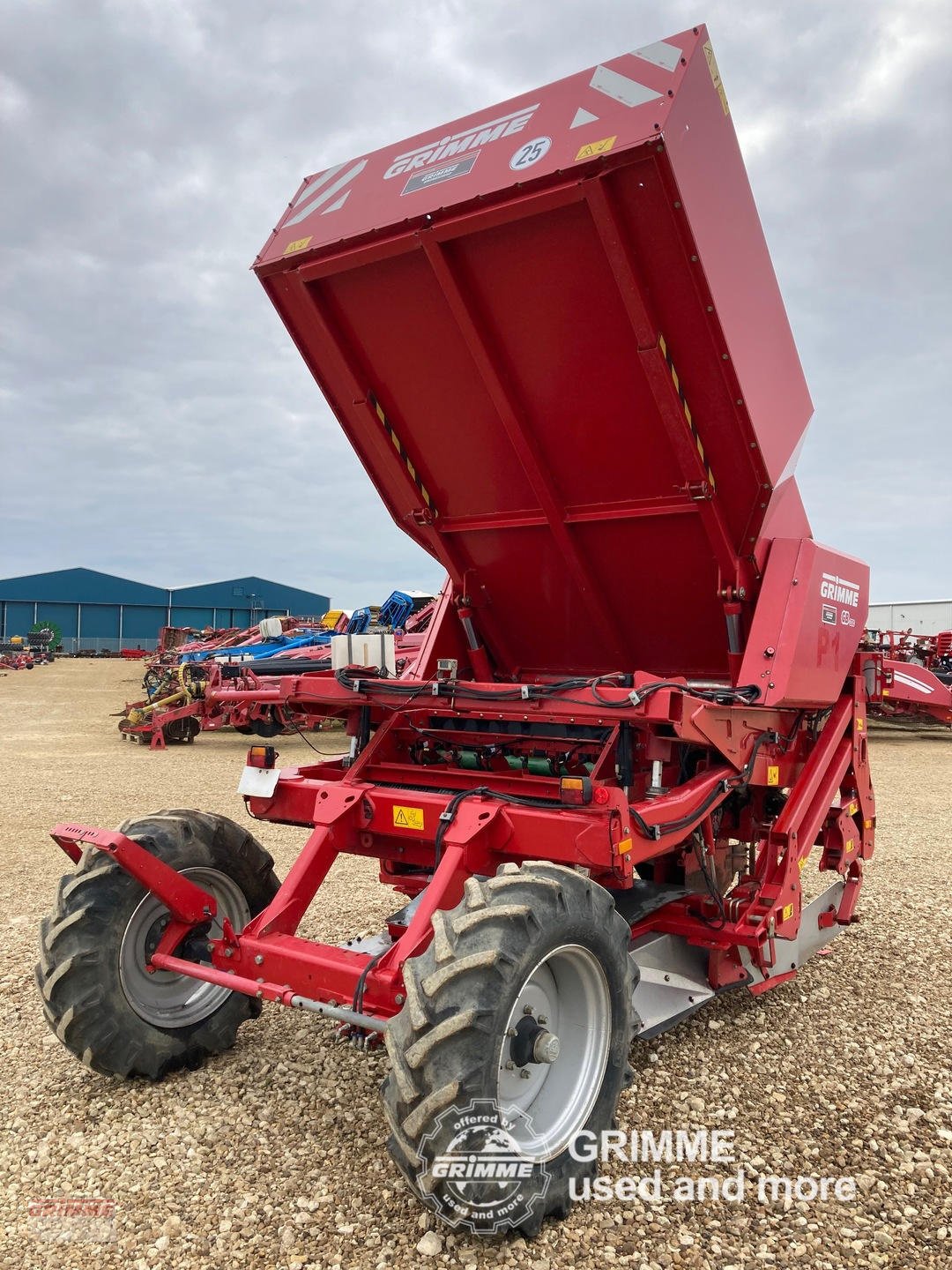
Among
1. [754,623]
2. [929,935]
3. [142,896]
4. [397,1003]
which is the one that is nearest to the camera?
[397,1003]

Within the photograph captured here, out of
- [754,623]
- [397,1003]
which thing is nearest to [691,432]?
[754,623]

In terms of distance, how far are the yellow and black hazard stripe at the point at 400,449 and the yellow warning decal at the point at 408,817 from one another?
166 centimetres

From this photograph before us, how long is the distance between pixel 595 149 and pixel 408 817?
2538 millimetres

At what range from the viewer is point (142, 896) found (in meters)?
3.56

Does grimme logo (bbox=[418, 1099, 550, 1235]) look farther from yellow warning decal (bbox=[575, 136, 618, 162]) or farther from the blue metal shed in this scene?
the blue metal shed

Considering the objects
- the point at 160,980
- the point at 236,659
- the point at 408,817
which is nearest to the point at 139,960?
the point at 160,980

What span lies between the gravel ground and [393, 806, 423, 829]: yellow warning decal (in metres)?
1.02

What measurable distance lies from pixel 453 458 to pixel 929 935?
13.4 ft

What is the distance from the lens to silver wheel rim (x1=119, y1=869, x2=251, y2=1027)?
3.57 m

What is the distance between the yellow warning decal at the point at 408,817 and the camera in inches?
141

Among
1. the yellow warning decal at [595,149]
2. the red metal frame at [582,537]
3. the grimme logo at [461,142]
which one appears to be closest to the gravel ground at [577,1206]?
the red metal frame at [582,537]

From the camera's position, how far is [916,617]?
3584 centimetres

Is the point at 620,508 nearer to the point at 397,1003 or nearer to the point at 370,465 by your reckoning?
the point at 370,465

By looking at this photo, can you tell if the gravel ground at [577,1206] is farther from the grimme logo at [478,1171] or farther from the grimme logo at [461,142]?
the grimme logo at [461,142]
